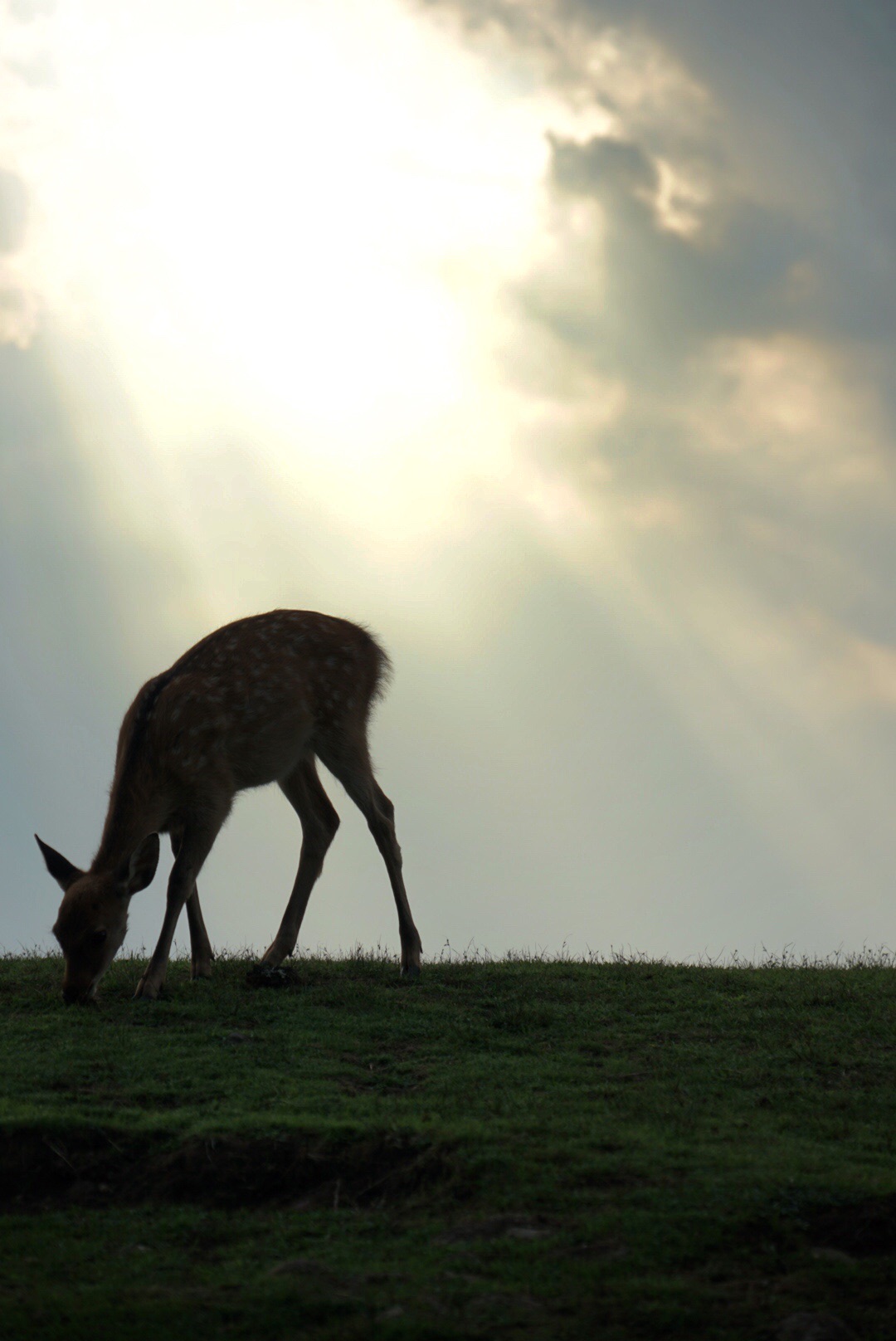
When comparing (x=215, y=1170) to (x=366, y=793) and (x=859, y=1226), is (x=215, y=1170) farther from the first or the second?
(x=366, y=793)

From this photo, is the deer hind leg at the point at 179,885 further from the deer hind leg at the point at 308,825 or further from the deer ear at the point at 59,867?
the deer hind leg at the point at 308,825


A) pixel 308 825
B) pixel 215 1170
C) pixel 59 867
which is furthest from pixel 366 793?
pixel 215 1170

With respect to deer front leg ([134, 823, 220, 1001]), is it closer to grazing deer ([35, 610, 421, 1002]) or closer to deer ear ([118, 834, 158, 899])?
grazing deer ([35, 610, 421, 1002])

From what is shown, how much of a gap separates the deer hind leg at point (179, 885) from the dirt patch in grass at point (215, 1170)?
3.26m

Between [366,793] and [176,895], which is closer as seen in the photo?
[176,895]

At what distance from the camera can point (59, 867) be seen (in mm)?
9656

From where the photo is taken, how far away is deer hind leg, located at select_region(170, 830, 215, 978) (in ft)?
33.9

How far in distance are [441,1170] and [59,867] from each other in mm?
4945

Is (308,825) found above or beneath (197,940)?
above

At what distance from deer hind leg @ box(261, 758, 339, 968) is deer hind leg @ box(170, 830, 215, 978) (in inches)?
27.7

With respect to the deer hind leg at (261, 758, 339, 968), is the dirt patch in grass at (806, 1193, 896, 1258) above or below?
below

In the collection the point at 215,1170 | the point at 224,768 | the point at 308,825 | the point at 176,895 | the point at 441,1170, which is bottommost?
the point at 215,1170

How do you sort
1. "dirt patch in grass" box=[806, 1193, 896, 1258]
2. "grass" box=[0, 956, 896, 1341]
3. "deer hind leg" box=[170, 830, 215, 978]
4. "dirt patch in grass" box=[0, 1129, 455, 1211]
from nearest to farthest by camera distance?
"grass" box=[0, 956, 896, 1341] < "dirt patch in grass" box=[806, 1193, 896, 1258] < "dirt patch in grass" box=[0, 1129, 455, 1211] < "deer hind leg" box=[170, 830, 215, 978]

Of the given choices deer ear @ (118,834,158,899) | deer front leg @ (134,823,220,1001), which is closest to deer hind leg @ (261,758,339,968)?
deer front leg @ (134,823,220,1001)
